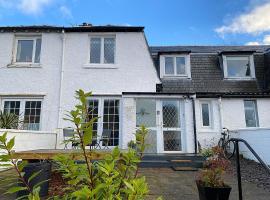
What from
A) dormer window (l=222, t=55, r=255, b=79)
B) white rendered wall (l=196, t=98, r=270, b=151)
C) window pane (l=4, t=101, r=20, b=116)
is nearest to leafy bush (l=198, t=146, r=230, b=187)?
white rendered wall (l=196, t=98, r=270, b=151)

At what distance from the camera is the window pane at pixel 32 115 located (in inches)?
446

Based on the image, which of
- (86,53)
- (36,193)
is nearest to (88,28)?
(86,53)

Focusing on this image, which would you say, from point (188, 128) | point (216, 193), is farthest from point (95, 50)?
point (216, 193)

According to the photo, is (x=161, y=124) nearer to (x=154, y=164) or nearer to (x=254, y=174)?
(x=154, y=164)

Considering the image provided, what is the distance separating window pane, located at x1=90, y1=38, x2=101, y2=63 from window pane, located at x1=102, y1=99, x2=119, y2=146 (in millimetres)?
2544

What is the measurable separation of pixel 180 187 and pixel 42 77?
9404 millimetres

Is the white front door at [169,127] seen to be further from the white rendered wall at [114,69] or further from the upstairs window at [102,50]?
the upstairs window at [102,50]

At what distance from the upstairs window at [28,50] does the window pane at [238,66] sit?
481 inches

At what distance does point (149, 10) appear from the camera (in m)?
13.2

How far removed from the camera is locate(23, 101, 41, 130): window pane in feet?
37.2

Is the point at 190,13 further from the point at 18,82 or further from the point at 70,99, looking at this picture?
the point at 18,82

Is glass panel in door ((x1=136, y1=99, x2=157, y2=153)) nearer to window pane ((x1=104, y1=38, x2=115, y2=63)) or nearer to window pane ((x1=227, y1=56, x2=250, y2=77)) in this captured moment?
window pane ((x1=104, y1=38, x2=115, y2=63))

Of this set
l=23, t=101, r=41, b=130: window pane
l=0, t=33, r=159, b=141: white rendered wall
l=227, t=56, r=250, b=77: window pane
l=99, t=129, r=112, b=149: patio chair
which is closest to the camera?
l=99, t=129, r=112, b=149: patio chair

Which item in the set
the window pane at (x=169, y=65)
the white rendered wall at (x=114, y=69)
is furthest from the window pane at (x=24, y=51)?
the window pane at (x=169, y=65)
